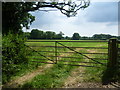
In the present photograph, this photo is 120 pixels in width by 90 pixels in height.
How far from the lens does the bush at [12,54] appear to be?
16.0ft

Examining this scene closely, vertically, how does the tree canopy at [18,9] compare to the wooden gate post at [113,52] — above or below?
above

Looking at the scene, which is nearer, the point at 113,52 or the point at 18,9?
the point at 113,52

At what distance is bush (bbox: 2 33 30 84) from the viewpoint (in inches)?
192

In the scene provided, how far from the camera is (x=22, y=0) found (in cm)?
933

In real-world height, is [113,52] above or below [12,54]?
above

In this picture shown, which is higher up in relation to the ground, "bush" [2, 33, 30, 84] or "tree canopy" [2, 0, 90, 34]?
"tree canopy" [2, 0, 90, 34]

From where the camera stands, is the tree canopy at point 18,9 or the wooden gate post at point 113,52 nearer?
the wooden gate post at point 113,52

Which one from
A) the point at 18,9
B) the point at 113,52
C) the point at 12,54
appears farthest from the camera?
the point at 18,9

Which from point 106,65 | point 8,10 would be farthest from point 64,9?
point 106,65

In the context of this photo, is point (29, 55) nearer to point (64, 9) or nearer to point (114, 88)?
point (114, 88)

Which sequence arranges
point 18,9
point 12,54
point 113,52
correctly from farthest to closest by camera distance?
point 18,9 → point 12,54 → point 113,52

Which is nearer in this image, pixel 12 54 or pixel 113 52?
pixel 113 52

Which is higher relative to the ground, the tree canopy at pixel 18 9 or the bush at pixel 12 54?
the tree canopy at pixel 18 9

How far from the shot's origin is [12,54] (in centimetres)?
548
